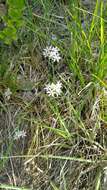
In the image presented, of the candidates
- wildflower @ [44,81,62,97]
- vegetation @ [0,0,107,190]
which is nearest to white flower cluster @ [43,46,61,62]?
vegetation @ [0,0,107,190]

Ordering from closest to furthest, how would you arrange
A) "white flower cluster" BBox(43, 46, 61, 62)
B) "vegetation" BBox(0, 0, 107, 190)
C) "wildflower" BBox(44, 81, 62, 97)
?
"vegetation" BBox(0, 0, 107, 190) < "wildflower" BBox(44, 81, 62, 97) < "white flower cluster" BBox(43, 46, 61, 62)

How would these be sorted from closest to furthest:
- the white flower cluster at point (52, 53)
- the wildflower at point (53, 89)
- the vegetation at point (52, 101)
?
1. the vegetation at point (52, 101)
2. the wildflower at point (53, 89)
3. the white flower cluster at point (52, 53)

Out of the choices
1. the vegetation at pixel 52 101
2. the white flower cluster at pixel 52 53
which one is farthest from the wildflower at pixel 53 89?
the white flower cluster at pixel 52 53

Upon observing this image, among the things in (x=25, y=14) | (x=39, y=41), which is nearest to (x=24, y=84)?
(x=39, y=41)

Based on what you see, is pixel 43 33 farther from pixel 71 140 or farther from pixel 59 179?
pixel 59 179

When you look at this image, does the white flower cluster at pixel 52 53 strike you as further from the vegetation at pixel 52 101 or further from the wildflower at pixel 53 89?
the wildflower at pixel 53 89

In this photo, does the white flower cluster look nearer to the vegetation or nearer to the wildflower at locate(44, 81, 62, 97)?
the vegetation

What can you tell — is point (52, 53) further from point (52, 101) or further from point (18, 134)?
point (18, 134)

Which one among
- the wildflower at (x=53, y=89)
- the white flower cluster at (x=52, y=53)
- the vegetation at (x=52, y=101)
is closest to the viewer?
the vegetation at (x=52, y=101)
